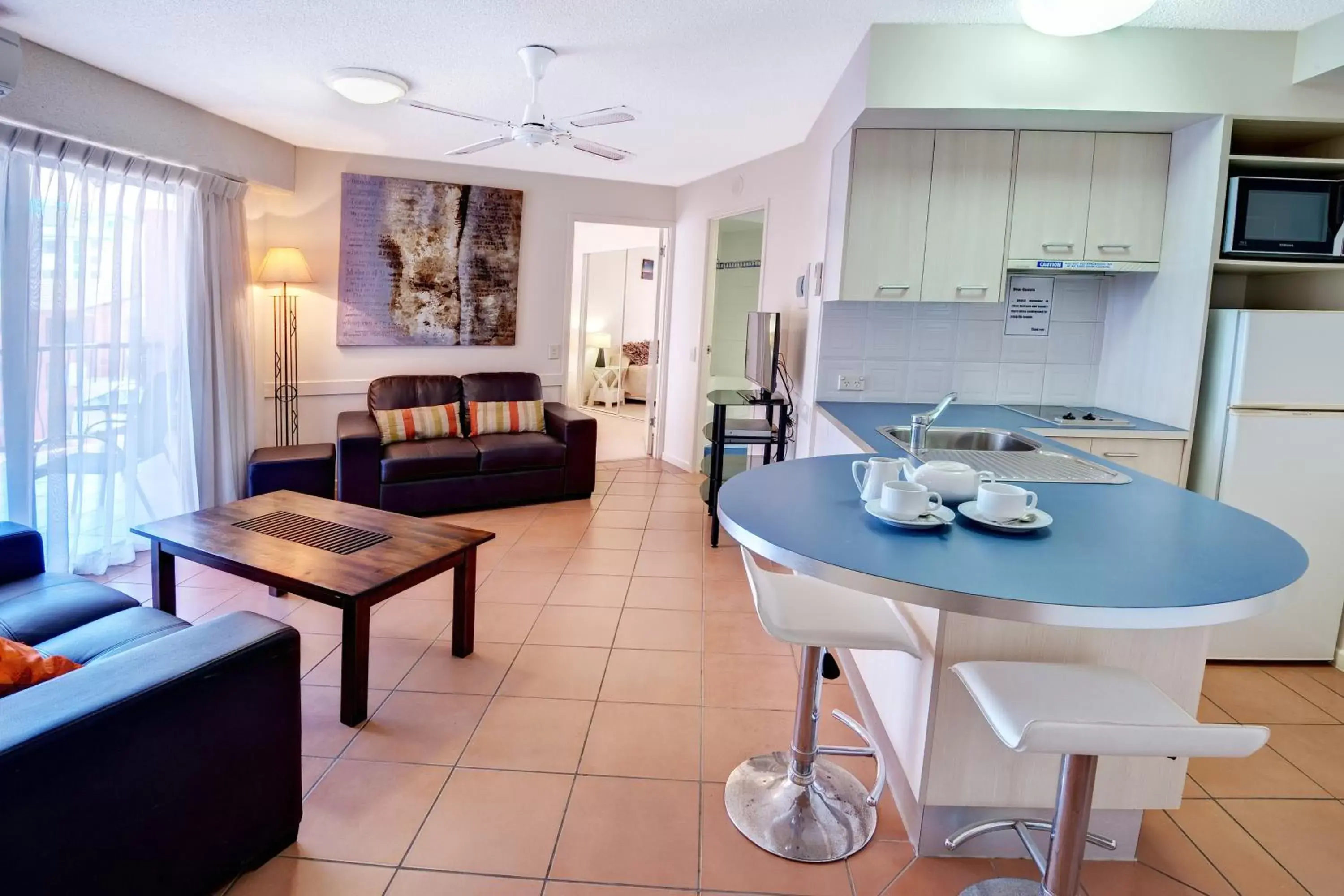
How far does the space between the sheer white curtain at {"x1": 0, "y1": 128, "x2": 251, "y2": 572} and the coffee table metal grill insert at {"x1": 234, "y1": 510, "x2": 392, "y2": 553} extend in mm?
1132

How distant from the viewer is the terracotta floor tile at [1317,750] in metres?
2.27

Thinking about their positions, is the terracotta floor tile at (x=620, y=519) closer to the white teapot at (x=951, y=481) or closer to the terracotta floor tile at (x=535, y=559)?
the terracotta floor tile at (x=535, y=559)

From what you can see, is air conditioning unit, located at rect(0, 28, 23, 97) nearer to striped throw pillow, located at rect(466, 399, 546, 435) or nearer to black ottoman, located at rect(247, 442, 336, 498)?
black ottoman, located at rect(247, 442, 336, 498)

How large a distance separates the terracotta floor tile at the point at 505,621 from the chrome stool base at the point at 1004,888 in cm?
182

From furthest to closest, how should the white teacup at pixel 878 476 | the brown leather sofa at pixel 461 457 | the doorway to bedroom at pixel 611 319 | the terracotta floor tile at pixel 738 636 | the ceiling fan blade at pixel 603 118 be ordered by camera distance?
the doorway to bedroom at pixel 611 319
the brown leather sofa at pixel 461 457
the ceiling fan blade at pixel 603 118
the terracotta floor tile at pixel 738 636
the white teacup at pixel 878 476

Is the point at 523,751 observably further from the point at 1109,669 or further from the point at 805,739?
the point at 1109,669

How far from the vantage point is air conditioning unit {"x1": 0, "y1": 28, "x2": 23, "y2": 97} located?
2699mm

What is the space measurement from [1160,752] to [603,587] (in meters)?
2.68

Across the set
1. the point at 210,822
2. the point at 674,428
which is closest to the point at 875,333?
the point at 674,428

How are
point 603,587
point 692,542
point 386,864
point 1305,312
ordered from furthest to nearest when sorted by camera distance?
1. point 692,542
2. point 603,587
3. point 1305,312
4. point 386,864

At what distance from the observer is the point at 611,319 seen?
9172 mm

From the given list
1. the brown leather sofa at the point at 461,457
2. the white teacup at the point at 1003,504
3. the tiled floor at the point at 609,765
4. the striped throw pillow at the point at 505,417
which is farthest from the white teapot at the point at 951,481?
the striped throw pillow at the point at 505,417

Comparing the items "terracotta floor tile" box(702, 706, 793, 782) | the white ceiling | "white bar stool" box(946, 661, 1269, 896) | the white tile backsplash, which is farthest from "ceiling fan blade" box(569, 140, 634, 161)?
"white bar stool" box(946, 661, 1269, 896)

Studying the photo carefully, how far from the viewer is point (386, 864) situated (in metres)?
1.80
